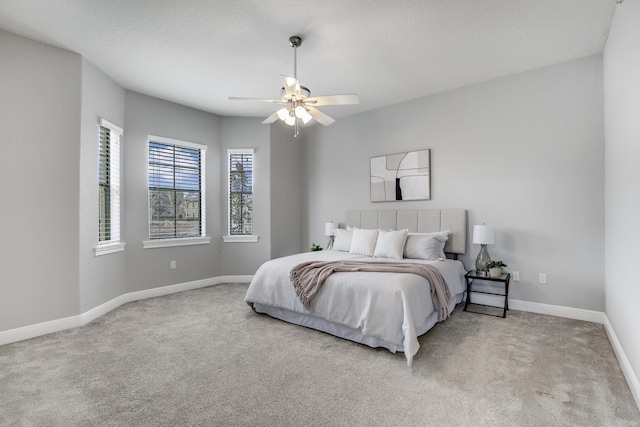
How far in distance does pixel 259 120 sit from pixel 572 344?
5.17 m

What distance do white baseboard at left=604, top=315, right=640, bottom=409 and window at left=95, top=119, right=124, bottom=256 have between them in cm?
503

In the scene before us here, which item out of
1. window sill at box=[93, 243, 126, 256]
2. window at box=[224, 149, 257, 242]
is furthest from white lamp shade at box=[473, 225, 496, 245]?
window sill at box=[93, 243, 126, 256]

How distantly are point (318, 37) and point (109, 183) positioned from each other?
3.21 meters

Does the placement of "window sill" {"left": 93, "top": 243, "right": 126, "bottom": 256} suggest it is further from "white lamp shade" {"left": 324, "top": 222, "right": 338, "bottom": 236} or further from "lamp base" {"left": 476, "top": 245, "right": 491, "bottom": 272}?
"lamp base" {"left": 476, "top": 245, "right": 491, "bottom": 272}

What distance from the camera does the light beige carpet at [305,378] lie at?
→ 187 centimetres

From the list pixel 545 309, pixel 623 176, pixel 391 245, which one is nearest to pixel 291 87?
pixel 391 245

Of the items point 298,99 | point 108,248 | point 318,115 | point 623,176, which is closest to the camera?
point 623,176

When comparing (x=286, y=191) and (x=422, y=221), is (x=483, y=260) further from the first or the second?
(x=286, y=191)

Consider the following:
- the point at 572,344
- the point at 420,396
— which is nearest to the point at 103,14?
the point at 420,396

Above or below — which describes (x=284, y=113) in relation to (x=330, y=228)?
above

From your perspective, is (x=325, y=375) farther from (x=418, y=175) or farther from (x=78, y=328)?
(x=418, y=175)

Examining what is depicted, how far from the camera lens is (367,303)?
280 centimetres

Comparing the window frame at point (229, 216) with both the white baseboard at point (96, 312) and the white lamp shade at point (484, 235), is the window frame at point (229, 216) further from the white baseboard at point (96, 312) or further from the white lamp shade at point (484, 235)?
the white lamp shade at point (484, 235)

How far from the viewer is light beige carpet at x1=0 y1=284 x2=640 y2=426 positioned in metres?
1.87
